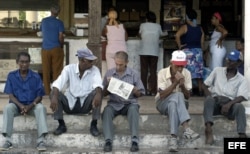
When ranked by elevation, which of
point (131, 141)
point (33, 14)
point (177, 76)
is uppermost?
point (33, 14)

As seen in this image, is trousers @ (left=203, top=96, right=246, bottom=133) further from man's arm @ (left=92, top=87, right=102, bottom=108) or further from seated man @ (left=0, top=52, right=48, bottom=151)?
seated man @ (left=0, top=52, right=48, bottom=151)

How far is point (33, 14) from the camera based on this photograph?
12625 mm

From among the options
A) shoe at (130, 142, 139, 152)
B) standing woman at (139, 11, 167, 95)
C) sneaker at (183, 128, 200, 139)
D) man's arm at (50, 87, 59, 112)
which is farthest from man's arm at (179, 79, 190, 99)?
standing woman at (139, 11, 167, 95)

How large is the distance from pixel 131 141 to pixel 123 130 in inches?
20.3

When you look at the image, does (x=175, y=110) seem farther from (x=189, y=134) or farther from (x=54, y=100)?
(x=54, y=100)

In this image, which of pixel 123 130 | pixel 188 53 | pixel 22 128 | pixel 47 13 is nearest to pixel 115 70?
pixel 123 130

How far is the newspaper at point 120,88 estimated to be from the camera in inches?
288

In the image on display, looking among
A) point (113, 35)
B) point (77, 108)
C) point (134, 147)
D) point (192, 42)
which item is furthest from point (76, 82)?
point (192, 42)

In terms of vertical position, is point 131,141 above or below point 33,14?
below

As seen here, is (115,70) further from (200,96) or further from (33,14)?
(33,14)

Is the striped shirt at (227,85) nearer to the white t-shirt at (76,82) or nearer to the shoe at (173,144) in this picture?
the shoe at (173,144)

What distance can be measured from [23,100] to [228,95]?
2.68 meters

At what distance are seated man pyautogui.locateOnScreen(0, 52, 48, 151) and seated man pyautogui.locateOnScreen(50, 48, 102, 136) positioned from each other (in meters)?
0.24

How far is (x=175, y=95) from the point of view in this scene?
7340 millimetres
